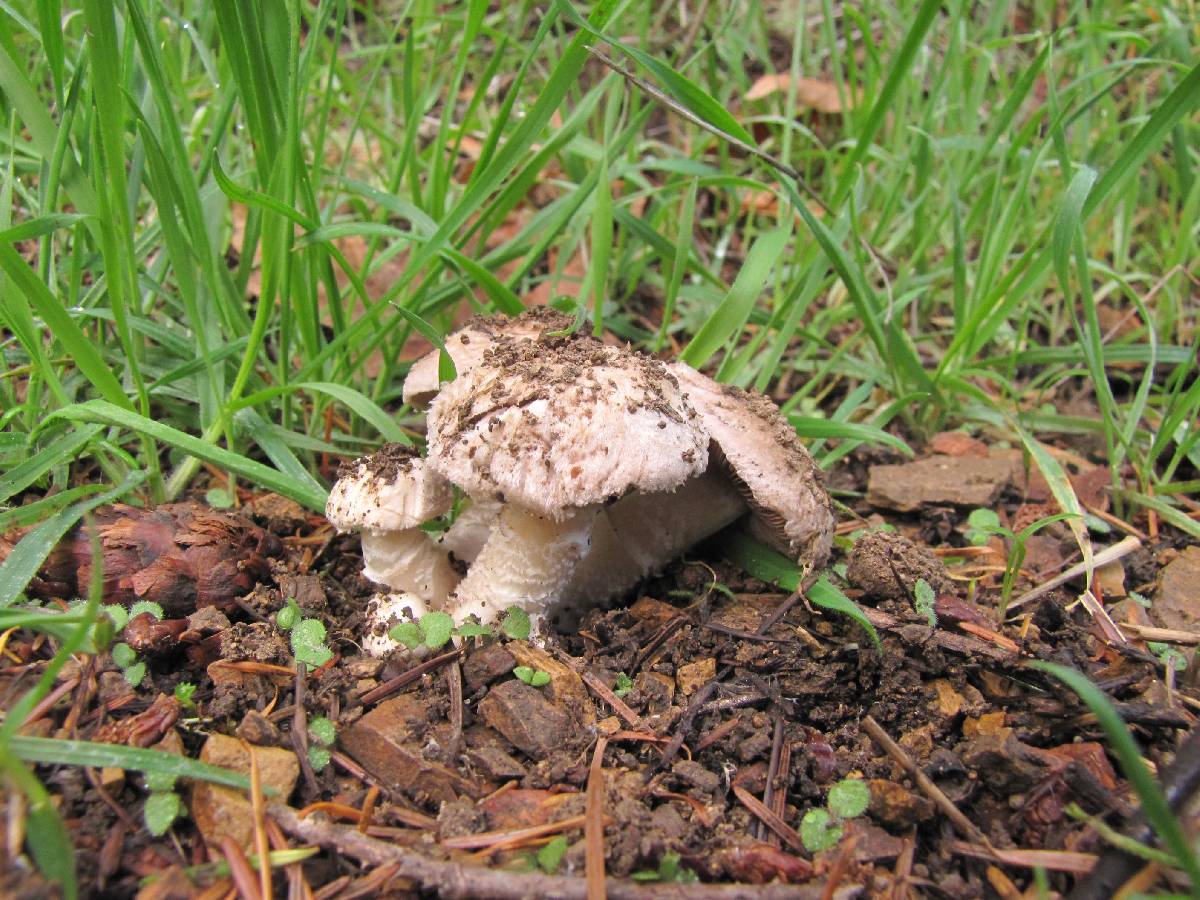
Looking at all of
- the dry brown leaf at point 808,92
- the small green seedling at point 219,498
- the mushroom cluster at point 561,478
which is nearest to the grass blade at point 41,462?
the small green seedling at point 219,498

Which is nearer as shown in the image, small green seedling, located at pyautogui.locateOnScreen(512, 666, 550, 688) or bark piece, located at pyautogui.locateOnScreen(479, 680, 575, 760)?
bark piece, located at pyautogui.locateOnScreen(479, 680, 575, 760)

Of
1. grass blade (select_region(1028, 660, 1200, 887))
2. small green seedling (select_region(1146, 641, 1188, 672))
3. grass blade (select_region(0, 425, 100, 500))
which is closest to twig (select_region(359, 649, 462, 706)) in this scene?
grass blade (select_region(0, 425, 100, 500))

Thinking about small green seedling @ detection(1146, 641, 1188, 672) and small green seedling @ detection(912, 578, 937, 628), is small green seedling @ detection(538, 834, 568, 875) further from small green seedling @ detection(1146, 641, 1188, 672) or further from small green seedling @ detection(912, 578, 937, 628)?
small green seedling @ detection(1146, 641, 1188, 672)

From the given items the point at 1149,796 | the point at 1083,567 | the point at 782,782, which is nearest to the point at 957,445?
the point at 1083,567

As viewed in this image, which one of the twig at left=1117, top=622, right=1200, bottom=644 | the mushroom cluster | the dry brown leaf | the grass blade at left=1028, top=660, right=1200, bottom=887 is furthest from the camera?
the dry brown leaf

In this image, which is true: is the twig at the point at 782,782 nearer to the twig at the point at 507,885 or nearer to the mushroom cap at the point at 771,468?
the twig at the point at 507,885

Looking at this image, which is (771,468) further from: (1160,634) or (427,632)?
(1160,634)

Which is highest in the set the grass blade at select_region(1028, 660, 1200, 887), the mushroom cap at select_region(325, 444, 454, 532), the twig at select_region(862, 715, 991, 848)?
the grass blade at select_region(1028, 660, 1200, 887)
